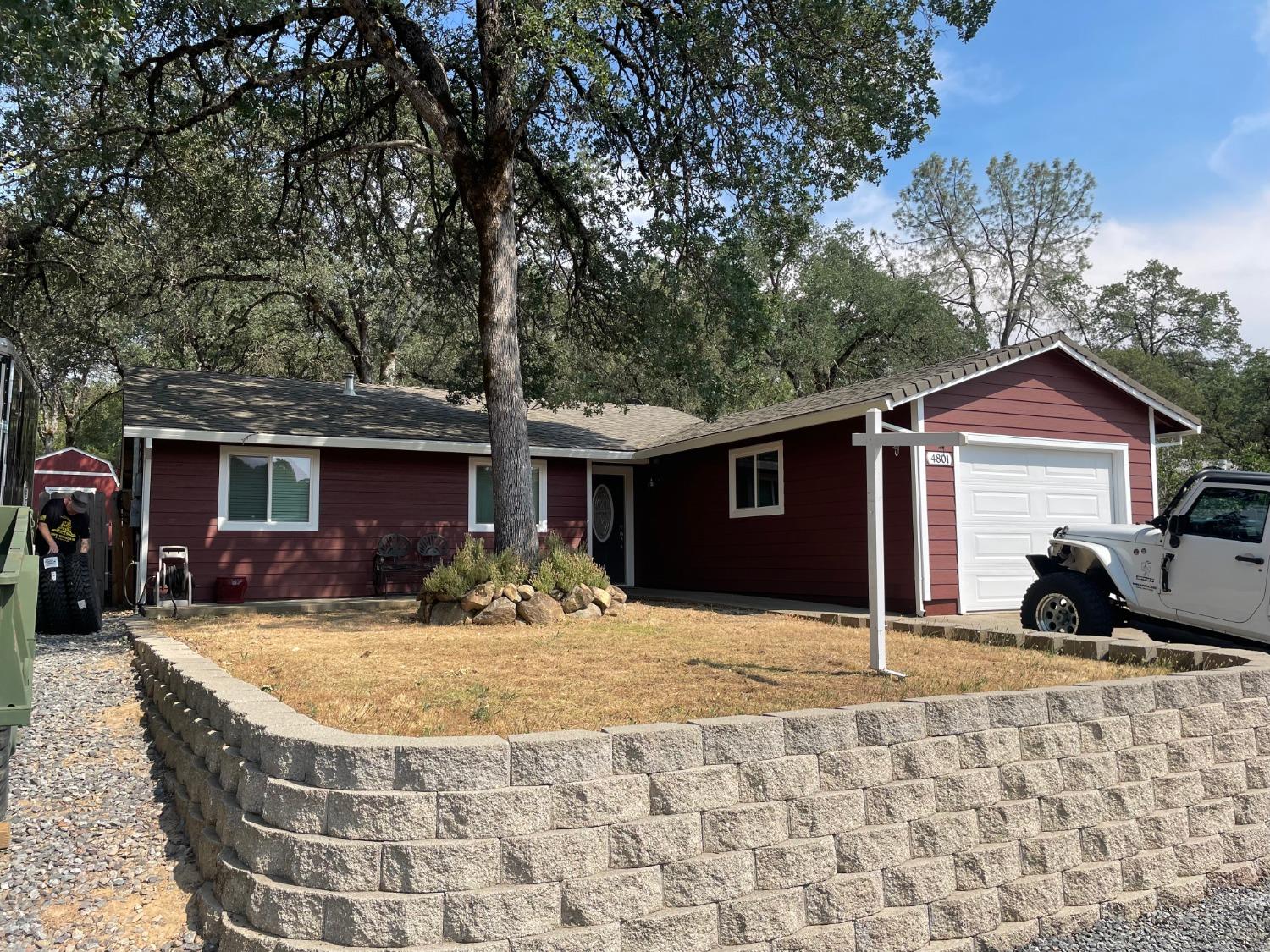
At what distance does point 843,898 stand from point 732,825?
0.62 meters

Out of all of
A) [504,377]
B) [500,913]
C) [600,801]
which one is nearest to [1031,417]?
[504,377]

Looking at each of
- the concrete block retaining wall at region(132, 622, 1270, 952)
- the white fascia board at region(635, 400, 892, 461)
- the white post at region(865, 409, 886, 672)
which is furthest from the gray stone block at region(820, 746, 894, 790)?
the white fascia board at region(635, 400, 892, 461)

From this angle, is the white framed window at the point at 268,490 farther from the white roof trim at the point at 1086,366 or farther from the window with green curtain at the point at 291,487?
the white roof trim at the point at 1086,366

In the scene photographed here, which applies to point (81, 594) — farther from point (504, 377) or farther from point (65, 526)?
point (504, 377)

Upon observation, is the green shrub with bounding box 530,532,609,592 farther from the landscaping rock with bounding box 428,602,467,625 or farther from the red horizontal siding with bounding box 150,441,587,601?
the red horizontal siding with bounding box 150,441,587,601

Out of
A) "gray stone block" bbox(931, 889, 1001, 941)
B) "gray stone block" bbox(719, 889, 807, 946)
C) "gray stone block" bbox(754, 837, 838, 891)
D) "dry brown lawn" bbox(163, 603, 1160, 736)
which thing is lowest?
"gray stone block" bbox(931, 889, 1001, 941)

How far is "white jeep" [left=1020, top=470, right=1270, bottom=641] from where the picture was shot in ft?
23.5

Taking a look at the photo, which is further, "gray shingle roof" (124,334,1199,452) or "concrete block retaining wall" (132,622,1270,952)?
"gray shingle roof" (124,334,1199,452)

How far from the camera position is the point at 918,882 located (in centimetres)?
398

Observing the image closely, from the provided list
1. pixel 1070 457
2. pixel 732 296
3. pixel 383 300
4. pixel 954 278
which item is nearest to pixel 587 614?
pixel 732 296

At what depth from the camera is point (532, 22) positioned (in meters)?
8.73

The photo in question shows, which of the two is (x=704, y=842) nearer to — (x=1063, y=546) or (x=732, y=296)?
(x=1063, y=546)

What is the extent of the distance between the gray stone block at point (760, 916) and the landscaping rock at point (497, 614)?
5.43 meters

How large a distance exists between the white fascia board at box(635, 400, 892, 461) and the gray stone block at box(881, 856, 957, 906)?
19.8 feet
